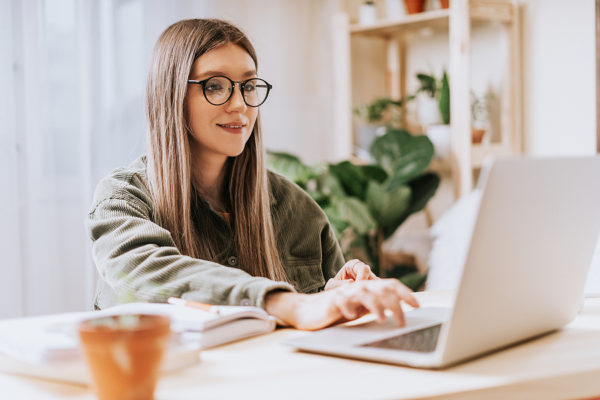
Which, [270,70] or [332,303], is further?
[270,70]

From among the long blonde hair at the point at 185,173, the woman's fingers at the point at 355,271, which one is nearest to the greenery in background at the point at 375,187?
the long blonde hair at the point at 185,173

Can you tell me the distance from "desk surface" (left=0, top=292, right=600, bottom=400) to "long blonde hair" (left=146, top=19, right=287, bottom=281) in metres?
0.55

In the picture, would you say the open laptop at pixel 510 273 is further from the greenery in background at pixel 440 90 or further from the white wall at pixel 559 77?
the greenery in background at pixel 440 90

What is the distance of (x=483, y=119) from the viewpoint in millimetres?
2783

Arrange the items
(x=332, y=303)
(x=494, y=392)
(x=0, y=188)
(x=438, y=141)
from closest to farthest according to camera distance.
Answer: (x=494, y=392), (x=332, y=303), (x=0, y=188), (x=438, y=141)

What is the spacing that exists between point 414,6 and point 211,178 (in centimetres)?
165

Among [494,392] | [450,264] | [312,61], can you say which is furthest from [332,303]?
[312,61]

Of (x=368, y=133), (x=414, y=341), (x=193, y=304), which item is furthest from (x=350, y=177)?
(x=414, y=341)

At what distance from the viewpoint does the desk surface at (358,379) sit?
2.13ft

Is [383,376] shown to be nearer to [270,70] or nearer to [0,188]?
[0,188]

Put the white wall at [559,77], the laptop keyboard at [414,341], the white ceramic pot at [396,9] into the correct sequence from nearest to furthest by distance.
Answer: the laptop keyboard at [414,341]
the white wall at [559,77]
the white ceramic pot at [396,9]

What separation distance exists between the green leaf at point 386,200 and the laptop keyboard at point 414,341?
1819 millimetres

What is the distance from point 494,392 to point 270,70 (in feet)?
8.14

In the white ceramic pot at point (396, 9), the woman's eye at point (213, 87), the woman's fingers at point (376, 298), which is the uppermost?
the white ceramic pot at point (396, 9)
